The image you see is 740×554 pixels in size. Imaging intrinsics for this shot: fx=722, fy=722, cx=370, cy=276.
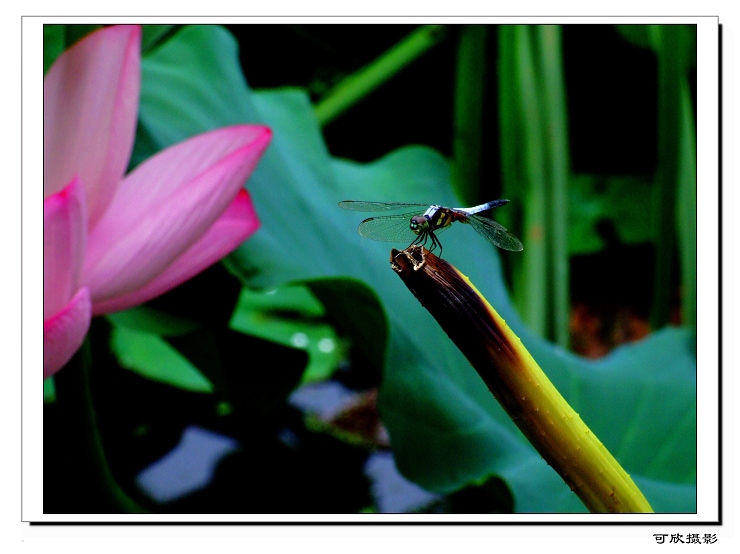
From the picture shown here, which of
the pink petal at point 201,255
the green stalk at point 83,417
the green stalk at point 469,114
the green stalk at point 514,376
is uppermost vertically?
the green stalk at point 469,114

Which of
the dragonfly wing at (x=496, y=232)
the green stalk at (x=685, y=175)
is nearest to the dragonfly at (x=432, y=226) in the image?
the dragonfly wing at (x=496, y=232)

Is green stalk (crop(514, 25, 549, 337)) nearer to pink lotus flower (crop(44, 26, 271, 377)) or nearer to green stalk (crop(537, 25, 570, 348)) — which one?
green stalk (crop(537, 25, 570, 348))

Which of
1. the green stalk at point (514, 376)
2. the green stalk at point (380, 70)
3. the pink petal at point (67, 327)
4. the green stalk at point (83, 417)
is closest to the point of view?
the green stalk at point (514, 376)

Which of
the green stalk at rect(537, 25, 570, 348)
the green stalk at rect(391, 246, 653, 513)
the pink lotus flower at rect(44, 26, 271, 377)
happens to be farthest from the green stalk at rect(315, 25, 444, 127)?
the green stalk at rect(391, 246, 653, 513)

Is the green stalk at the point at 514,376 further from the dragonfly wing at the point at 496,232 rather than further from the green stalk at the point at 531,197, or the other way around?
the green stalk at the point at 531,197
